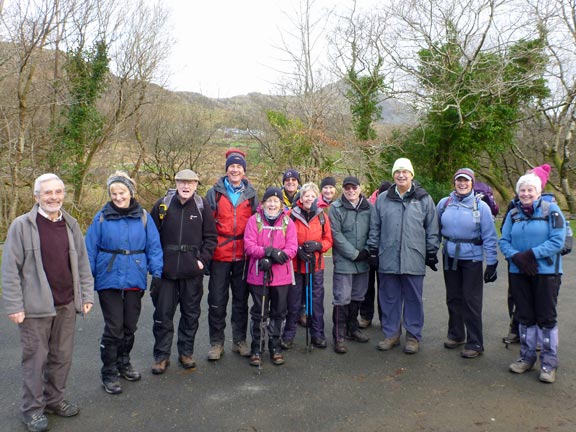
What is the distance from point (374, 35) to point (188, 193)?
59.7 feet

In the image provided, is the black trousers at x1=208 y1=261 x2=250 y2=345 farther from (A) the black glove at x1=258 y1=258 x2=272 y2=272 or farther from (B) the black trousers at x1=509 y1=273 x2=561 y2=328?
(B) the black trousers at x1=509 y1=273 x2=561 y2=328

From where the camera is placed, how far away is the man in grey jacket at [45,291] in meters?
3.59

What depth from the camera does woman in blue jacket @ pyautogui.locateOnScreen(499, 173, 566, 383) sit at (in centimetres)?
447

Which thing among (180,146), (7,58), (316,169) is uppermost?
(7,58)

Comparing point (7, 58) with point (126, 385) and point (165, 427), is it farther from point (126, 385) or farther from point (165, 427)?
point (165, 427)

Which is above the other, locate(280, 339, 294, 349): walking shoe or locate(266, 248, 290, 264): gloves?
locate(266, 248, 290, 264): gloves

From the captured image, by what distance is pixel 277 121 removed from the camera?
1808 cm

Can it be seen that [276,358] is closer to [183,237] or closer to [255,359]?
[255,359]

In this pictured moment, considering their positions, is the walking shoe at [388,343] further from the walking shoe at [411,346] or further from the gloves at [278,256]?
the gloves at [278,256]

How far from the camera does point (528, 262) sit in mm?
4484

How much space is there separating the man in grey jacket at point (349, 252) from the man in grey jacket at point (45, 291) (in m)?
2.65

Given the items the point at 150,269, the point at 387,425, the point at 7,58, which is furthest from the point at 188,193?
the point at 7,58

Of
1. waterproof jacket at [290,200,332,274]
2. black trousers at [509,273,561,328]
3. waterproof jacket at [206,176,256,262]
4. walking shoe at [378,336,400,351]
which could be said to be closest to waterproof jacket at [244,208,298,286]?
waterproof jacket at [206,176,256,262]

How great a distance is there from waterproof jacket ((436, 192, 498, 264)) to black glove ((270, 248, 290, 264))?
71.8 inches
